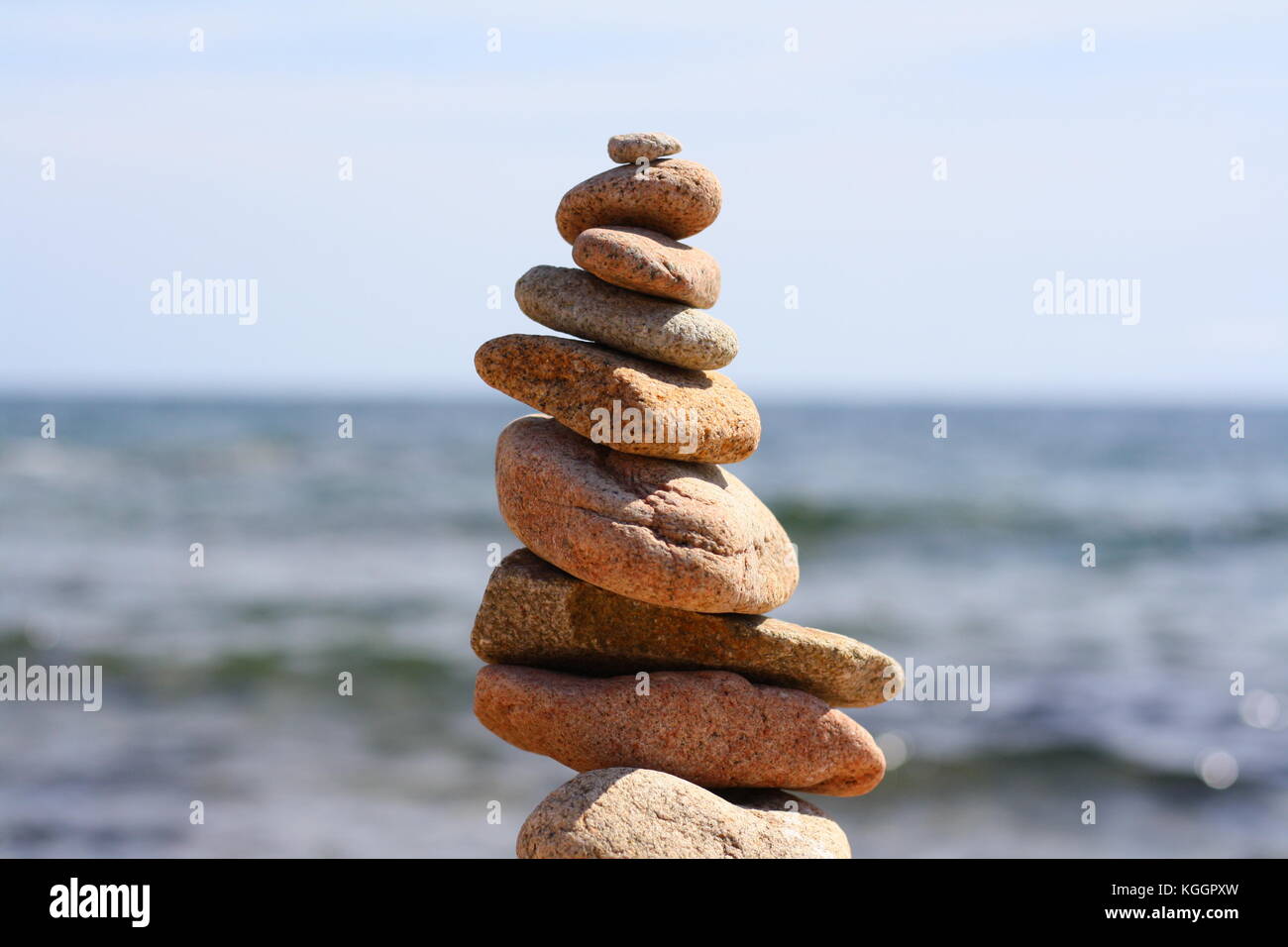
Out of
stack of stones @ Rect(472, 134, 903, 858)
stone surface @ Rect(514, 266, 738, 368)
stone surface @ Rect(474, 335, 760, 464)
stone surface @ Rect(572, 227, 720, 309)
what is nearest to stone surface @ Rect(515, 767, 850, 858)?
stack of stones @ Rect(472, 134, 903, 858)

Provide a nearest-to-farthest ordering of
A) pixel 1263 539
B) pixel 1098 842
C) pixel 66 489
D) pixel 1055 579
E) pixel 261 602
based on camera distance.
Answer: pixel 1098 842 < pixel 261 602 < pixel 1055 579 < pixel 1263 539 < pixel 66 489

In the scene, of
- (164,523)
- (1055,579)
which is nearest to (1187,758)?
(1055,579)

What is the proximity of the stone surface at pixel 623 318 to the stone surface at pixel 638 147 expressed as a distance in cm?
59

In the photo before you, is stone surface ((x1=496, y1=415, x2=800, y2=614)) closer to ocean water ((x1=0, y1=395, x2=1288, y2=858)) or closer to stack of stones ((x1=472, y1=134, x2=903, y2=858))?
stack of stones ((x1=472, y1=134, x2=903, y2=858))

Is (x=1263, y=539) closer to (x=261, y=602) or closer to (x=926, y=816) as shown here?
(x=926, y=816)

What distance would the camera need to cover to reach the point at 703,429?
552 centimetres

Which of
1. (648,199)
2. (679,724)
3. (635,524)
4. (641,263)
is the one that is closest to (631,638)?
(679,724)

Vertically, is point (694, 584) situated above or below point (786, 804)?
above

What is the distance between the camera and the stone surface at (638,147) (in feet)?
18.4

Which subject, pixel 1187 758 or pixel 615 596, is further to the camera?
pixel 1187 758

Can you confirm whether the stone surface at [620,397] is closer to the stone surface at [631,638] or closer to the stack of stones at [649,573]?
the stack of stones at [649,573]

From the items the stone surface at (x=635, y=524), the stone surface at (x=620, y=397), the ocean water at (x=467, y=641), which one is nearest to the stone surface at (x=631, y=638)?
the stone surface at (x=635, y=524)
